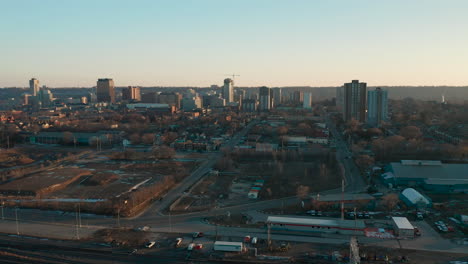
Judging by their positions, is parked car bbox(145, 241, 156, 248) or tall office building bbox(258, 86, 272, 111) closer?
parked car bbox(145, 241, 156, 248)

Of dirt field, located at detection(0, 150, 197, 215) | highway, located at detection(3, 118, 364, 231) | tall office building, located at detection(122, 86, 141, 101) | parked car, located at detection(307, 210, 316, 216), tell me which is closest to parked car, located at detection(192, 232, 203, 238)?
highway, located at detection(3, 118, 364, 231)

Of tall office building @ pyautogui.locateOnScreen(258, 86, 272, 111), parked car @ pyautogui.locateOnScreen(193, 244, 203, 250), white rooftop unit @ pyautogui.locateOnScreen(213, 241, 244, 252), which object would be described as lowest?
parked car @ pyautogui.locateOnScreen(193, 244, 203, 250)

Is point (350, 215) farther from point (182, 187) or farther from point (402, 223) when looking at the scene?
point (182, 187)

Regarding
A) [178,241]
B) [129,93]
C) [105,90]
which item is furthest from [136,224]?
[129,93]

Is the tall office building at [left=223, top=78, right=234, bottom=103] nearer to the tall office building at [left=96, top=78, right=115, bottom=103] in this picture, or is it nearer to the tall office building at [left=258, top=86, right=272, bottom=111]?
the tall office building at [left=258, top=86, right=272, bottom=111]

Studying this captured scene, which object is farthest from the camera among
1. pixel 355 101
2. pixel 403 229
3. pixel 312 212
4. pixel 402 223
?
pixel 355 101

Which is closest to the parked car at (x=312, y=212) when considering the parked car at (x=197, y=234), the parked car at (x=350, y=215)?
the parked car at (x=350, y=215)
